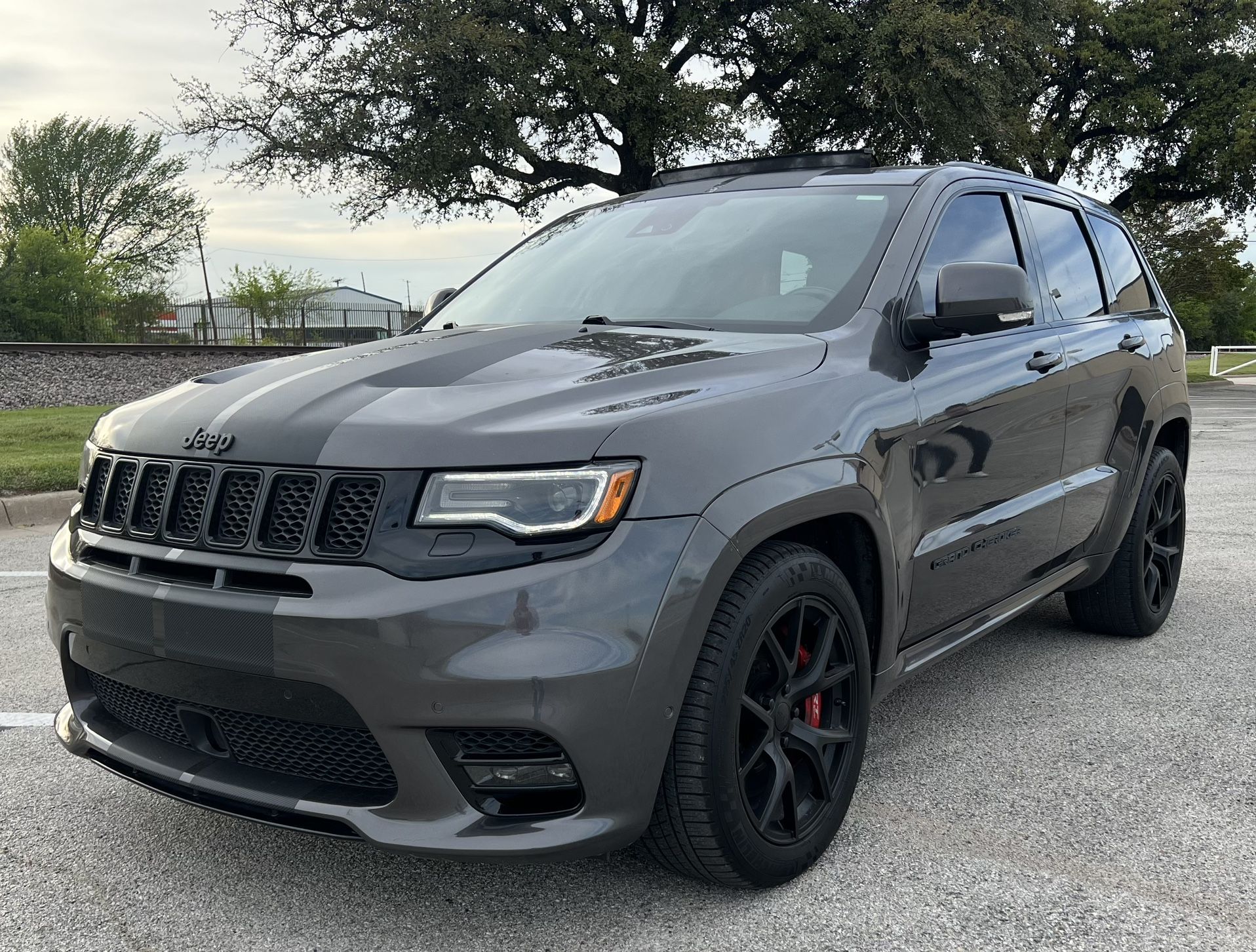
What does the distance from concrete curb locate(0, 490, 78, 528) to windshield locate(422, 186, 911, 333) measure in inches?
206

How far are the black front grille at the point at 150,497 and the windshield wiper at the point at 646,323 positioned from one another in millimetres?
1262

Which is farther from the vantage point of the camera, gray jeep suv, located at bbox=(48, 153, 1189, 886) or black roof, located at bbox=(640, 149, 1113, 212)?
black roof, located at bbox=(640, 149, 1113, 212)

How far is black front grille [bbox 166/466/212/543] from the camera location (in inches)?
91.9

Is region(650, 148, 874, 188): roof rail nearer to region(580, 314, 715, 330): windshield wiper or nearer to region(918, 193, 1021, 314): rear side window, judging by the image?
region(918, 193, 1021, 314): rear side window

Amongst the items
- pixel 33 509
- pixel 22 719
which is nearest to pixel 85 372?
pixel 33 509

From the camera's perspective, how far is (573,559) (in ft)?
6.98

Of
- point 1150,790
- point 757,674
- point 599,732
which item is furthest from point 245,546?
point 1150,790

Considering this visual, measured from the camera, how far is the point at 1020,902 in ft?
8.26

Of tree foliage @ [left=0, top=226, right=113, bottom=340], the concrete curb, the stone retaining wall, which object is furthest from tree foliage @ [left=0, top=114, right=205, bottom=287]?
the concrete curb

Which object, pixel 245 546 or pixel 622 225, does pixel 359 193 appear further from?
pixel 245 546

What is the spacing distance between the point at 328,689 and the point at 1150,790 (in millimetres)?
2299

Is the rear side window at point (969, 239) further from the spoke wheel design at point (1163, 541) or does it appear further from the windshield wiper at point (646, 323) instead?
the spoke wheel design at point (1163, 541)

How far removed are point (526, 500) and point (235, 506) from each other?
61cm

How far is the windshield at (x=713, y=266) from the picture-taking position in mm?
3201
